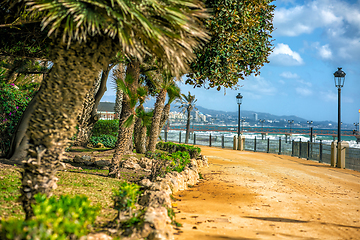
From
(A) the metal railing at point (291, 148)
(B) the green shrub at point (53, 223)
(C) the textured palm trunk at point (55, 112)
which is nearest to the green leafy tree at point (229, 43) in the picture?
(C) the textured palm trunk at point (55, 112)

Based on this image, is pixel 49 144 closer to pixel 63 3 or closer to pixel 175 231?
pixel 63 3

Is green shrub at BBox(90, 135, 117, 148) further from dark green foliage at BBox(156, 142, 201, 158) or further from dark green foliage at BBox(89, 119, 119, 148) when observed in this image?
dark green foliage at BBox(156, 142, 201, 158)

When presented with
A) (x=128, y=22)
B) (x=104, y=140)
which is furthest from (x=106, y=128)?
(x=128, y=22)

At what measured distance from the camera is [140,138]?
42.6 feet

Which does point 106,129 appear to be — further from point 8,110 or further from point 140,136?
point 8,110

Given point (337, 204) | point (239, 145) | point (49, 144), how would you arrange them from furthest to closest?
point (239, 145) < point (337, 204) < point (49, 144)

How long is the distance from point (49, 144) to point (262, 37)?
29.6 ft

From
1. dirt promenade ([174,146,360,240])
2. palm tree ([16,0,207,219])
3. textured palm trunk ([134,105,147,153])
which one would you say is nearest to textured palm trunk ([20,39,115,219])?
palm tree ([16,0,207,219])

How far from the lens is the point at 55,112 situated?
3.36 metres

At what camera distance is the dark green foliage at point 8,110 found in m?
8.04

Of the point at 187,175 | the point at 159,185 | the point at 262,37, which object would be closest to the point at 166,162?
the point at 187,175

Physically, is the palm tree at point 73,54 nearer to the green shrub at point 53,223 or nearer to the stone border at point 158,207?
the green shrub at point 53,223

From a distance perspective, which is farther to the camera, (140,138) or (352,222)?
(140,138)

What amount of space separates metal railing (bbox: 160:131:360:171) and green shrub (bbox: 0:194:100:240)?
1558cm
